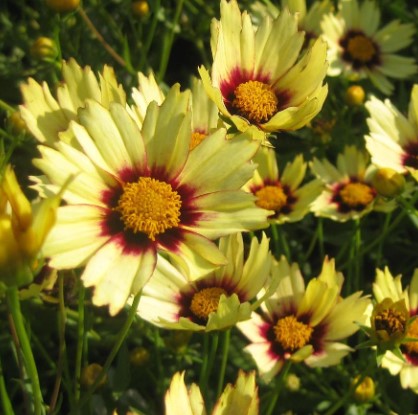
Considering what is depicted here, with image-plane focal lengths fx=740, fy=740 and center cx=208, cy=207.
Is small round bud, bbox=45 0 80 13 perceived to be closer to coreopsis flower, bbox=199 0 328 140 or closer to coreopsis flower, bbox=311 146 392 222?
coreopsis flower, bbox=199 0 328 140

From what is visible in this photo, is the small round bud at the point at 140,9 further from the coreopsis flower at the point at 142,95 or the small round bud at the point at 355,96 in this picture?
the coreopsis flower at the point at 142,95

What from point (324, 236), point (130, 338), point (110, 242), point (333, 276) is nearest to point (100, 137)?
point (110, 242)

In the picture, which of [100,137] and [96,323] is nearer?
[100,137]

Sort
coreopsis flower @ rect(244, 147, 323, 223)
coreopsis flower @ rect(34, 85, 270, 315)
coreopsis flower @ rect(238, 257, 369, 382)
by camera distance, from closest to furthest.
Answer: coreopsis flower @ rect(34, 85, 270, 315) < coreopsis flower @ rect(238, 257, 369, 382) < coreopsis flower @ rect(244, 147, 323, 223)

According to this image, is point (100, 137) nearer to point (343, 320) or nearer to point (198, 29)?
point (343, 320)

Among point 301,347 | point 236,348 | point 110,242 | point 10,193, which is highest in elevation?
point 10,193

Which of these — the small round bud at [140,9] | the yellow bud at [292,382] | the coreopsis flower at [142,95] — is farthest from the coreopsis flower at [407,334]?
the small round bud at [140,9]

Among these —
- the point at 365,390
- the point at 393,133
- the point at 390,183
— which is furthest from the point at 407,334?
the point at 393,133

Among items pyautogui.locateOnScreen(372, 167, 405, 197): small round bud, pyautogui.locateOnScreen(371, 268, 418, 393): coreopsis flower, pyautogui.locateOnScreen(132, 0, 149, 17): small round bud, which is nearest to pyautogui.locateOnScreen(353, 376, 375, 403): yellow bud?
pyautogui.locateOnScreen(371, 268, 418, 393): coreopsis flower
